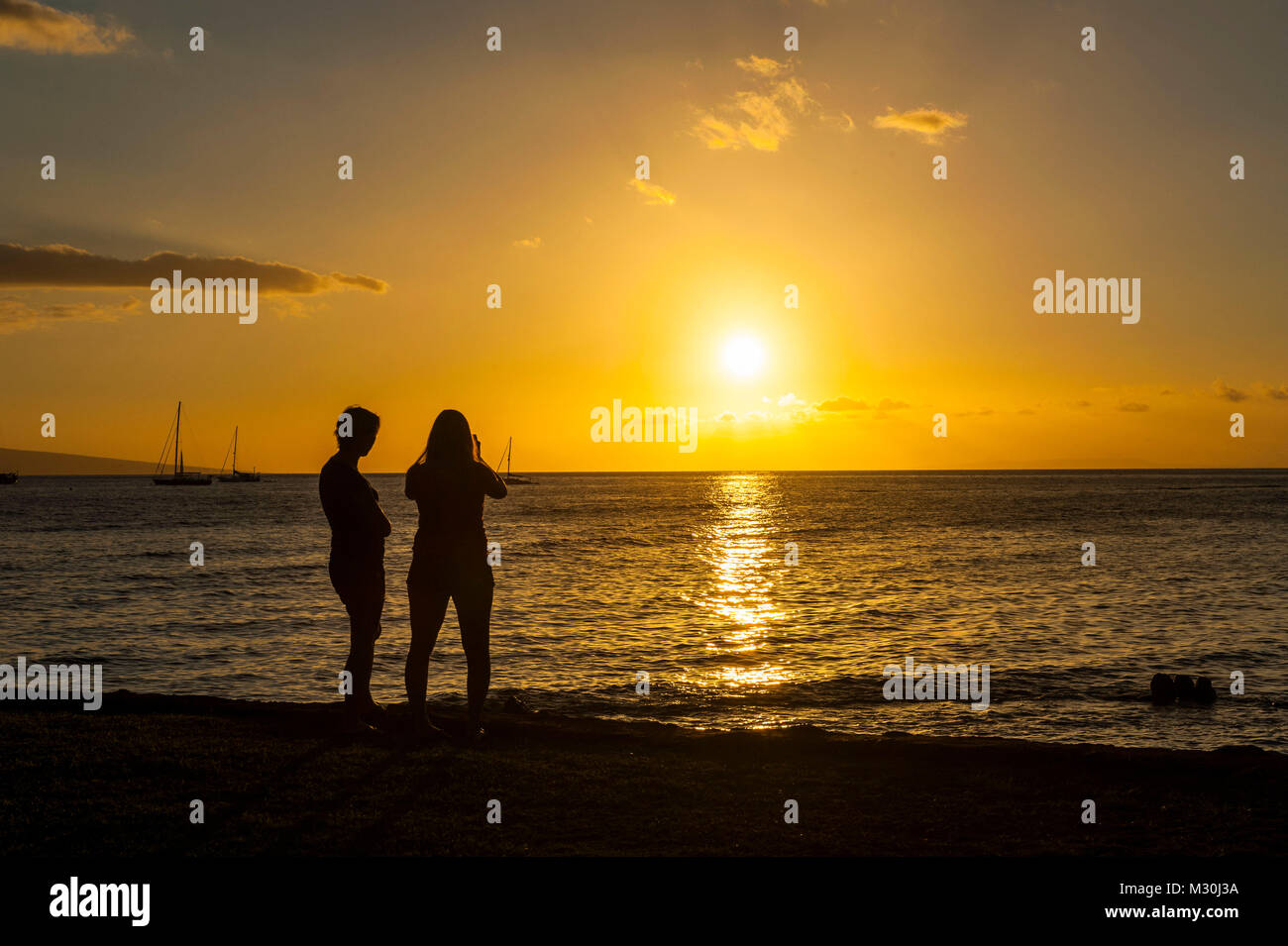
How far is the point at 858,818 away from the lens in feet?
21.3

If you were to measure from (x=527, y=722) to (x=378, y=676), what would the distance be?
794cm

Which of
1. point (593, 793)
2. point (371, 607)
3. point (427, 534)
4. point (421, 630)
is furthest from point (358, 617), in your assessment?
point (593, 793)

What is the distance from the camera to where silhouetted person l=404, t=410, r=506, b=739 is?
7.45m

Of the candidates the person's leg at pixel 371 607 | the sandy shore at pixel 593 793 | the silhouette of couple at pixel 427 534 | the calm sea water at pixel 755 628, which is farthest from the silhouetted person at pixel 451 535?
the calm sea water at pixel 755 628

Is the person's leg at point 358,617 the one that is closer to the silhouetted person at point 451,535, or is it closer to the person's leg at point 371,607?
the person's leg at point 371,607

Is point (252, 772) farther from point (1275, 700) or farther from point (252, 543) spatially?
point (252, 543)

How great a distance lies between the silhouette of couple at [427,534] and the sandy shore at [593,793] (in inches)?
44.9

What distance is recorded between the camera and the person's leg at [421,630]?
7590 millimetres

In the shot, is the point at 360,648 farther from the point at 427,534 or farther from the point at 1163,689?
the point at 1163,689

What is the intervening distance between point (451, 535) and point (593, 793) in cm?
241

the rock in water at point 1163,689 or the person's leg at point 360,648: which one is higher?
the person's leg at point 360,648

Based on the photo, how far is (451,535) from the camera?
753cm

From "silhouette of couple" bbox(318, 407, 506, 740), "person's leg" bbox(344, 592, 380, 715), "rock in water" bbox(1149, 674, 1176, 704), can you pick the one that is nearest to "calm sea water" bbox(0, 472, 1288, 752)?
"rock in water" bbox(1149, 674, 1176, 704)
